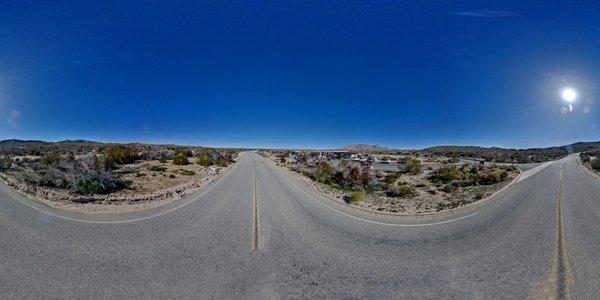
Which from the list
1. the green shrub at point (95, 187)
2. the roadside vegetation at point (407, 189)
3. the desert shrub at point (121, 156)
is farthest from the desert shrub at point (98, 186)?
the desert shrub at point (121, 156)

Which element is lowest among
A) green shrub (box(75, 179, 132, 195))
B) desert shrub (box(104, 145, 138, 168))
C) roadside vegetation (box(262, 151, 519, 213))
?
roadside vegetation (box(262, 151, 519, 213))

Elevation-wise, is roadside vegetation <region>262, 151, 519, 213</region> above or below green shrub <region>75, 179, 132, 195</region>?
below

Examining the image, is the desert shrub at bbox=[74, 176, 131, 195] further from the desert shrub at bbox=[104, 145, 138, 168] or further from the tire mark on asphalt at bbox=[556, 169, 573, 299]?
the tire mark on asphalt at bbox=[556, 169, 573, 299]

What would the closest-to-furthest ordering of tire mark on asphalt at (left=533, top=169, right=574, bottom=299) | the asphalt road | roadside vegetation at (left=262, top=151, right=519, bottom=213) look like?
tire mark on asphalt at (left=533, top=169, right=574, bottom=299) → the asphalt road → roadside vegetation at (left=262, top=151, right=519, bottom=213)

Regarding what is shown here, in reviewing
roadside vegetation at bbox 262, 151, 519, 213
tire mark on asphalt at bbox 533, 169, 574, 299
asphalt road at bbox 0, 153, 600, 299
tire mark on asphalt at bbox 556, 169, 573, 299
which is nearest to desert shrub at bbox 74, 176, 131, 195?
asphalt road at bbox 0, 153, 600, 299

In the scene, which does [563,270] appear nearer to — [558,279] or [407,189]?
[558,279]

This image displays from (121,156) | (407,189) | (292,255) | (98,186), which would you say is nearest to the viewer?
(292,255)

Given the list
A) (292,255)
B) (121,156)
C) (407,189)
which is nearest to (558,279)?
(292,255)

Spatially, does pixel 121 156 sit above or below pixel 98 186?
above
